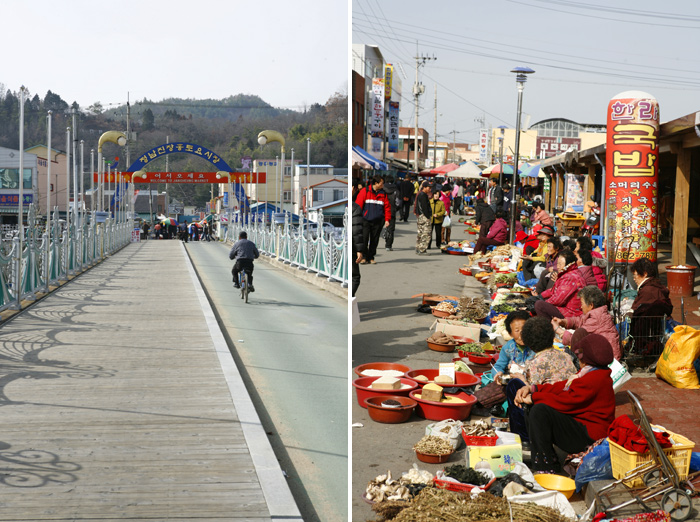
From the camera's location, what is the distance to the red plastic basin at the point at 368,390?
5978 millimetres

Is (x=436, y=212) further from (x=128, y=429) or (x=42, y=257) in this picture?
(x=128, y=429)

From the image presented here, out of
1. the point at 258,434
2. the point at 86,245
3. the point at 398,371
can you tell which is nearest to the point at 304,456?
the point at 258,434

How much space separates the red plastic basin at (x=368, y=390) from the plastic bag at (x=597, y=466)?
1868 mm

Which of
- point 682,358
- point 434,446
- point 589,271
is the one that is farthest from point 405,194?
point 434,446

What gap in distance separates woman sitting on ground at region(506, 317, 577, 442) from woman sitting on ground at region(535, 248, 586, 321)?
8.18ft

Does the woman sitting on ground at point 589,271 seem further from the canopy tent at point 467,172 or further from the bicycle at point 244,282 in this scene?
the canopy tent at point 467,172

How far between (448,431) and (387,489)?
1.07 meters

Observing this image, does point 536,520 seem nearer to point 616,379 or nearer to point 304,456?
point 616,379

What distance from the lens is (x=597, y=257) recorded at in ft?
36.0

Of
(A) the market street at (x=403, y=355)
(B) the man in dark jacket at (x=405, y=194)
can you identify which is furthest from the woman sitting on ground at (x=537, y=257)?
(B) the man in dark jacket at (x=405, y=194)

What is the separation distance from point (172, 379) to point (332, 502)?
9.96 ft

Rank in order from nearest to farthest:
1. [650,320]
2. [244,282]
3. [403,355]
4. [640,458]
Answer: [640,458], [650,320], [403,355], [244,282]

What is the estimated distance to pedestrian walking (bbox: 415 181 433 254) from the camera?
16.1 meters

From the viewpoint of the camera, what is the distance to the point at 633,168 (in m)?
10.9
